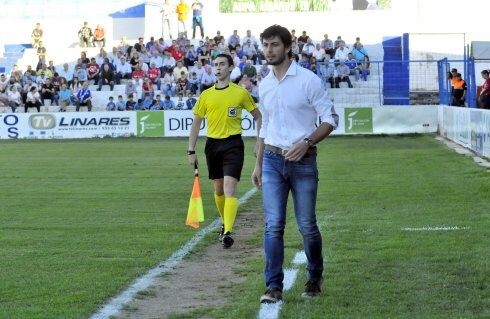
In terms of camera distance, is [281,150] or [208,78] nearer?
[281,150]

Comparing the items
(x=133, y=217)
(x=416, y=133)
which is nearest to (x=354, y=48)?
(x=416, y=133)

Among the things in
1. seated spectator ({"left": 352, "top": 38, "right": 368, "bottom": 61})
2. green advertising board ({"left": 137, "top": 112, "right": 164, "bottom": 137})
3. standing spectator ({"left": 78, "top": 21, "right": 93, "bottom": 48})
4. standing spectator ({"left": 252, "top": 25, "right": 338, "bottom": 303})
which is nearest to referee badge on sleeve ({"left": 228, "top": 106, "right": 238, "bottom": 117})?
standing spectator ({"left": 252, "top": 25, "right": 338, "bottom": 303})

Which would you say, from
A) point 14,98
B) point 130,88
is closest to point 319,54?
point 130,88

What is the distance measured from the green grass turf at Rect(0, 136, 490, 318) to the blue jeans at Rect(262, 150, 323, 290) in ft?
1.10

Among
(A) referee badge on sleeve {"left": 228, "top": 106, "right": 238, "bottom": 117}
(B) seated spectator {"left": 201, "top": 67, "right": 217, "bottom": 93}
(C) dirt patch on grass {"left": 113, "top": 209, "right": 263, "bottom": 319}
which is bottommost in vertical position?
(C) dirt patch on grass {"left": 113, "top": 209, "right": 263, "bottom": 319}

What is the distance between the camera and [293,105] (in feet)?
25.1

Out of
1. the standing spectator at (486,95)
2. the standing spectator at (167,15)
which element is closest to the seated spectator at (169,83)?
the standing spectator at (167,15)

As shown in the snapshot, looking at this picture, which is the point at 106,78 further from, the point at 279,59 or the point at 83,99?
the point at 279,59

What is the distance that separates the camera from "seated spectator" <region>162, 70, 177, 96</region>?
41000 millimetres

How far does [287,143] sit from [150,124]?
31.0 meters

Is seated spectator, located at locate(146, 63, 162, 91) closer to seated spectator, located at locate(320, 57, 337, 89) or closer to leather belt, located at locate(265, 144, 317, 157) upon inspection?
seated spectator, located at locate(320, 57, 337, 89)

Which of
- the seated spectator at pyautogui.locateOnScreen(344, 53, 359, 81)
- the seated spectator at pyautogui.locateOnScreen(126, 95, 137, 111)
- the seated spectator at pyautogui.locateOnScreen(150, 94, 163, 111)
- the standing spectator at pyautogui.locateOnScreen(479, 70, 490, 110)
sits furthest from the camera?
the seated spectator at pyautogui.locateOnScreen(344, 53, 359, 81)

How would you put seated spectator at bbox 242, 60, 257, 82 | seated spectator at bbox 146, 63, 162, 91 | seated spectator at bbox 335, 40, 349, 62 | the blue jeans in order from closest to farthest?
1. the blue jeans
2. seated spectator at bbox 242, 60, 257, 82
3. seated spectator at bbox 335, 40, 349, 62
4. seated spectator at bbox 146, 63, 162, 91

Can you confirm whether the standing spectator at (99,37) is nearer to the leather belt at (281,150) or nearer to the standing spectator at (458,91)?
the standing spectator at (458,91)
